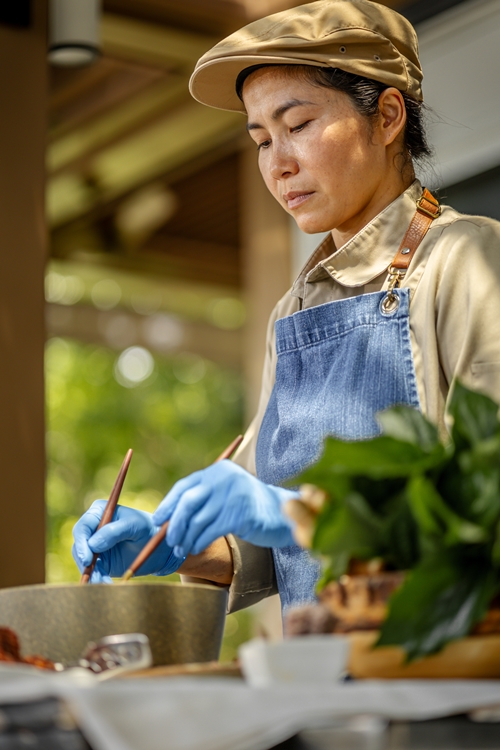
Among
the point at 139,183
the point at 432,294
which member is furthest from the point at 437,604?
the point at 139,183

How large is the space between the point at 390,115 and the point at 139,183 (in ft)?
13.7

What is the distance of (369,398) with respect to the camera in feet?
4.80

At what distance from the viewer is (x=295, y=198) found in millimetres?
1637

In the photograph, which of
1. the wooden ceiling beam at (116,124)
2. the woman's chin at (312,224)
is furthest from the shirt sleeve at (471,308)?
the wooden ceiling beam at (116,124)

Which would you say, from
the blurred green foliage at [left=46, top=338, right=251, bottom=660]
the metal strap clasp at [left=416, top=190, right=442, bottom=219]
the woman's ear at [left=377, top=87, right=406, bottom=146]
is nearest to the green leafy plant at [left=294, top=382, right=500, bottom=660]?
the metal strap clasp at [left=416, top=190, right=442, bottom=219]

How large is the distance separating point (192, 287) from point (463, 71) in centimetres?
436

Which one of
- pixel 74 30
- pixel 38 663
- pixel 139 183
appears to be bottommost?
pixel 38 663

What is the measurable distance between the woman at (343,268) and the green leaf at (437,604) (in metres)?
0.58

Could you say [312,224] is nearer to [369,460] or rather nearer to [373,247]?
[373,247]

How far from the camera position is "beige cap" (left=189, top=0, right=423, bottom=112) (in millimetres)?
1564

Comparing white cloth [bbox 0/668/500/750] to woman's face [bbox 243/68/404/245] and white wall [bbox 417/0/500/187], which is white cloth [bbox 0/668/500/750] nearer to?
woman's face [bbox 243/68/404/245]

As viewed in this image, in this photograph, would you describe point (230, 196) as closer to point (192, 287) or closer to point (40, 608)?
point (192, 287)

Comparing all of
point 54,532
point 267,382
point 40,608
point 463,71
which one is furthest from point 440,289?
point 54,532

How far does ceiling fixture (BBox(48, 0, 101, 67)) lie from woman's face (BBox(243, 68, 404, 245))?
1.76 m
